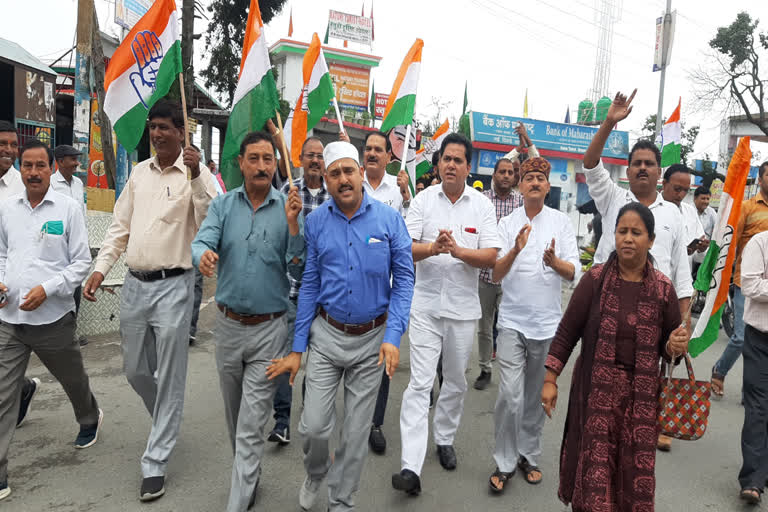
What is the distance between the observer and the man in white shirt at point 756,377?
3662 mm

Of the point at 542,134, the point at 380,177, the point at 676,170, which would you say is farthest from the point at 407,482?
the point at 542,134

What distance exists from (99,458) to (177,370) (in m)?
0.98

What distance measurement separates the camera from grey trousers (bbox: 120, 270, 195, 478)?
3.60 m

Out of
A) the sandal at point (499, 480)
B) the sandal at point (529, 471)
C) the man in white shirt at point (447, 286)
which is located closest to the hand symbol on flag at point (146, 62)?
the man in white shirt at point (447, 286)

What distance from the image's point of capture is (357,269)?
315 cm

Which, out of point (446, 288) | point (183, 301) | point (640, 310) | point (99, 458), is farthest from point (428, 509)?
point (99, 458)

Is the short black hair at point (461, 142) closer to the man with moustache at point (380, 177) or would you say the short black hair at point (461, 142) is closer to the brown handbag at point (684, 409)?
the man with moustache at point (380, 177)

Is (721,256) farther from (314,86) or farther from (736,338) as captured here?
(314,86)

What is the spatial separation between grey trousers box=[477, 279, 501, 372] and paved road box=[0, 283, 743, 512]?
0.90m

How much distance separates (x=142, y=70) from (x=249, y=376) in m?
2.37

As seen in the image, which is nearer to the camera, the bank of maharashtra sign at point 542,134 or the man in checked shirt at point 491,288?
the man in checked shirt at point 491,288

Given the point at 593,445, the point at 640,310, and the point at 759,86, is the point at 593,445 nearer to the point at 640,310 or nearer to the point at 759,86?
the point at 640,310

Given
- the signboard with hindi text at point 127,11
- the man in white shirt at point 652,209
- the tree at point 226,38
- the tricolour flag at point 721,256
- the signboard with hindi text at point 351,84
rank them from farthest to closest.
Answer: the signboard with hindi text at point 351,84, the tree at point 226,38, the signboard with hindi text at point 127,11, the man in white shirt at point 652,209, the tricolour flag at point 721,256

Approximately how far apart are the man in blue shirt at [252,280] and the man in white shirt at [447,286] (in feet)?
3.19
